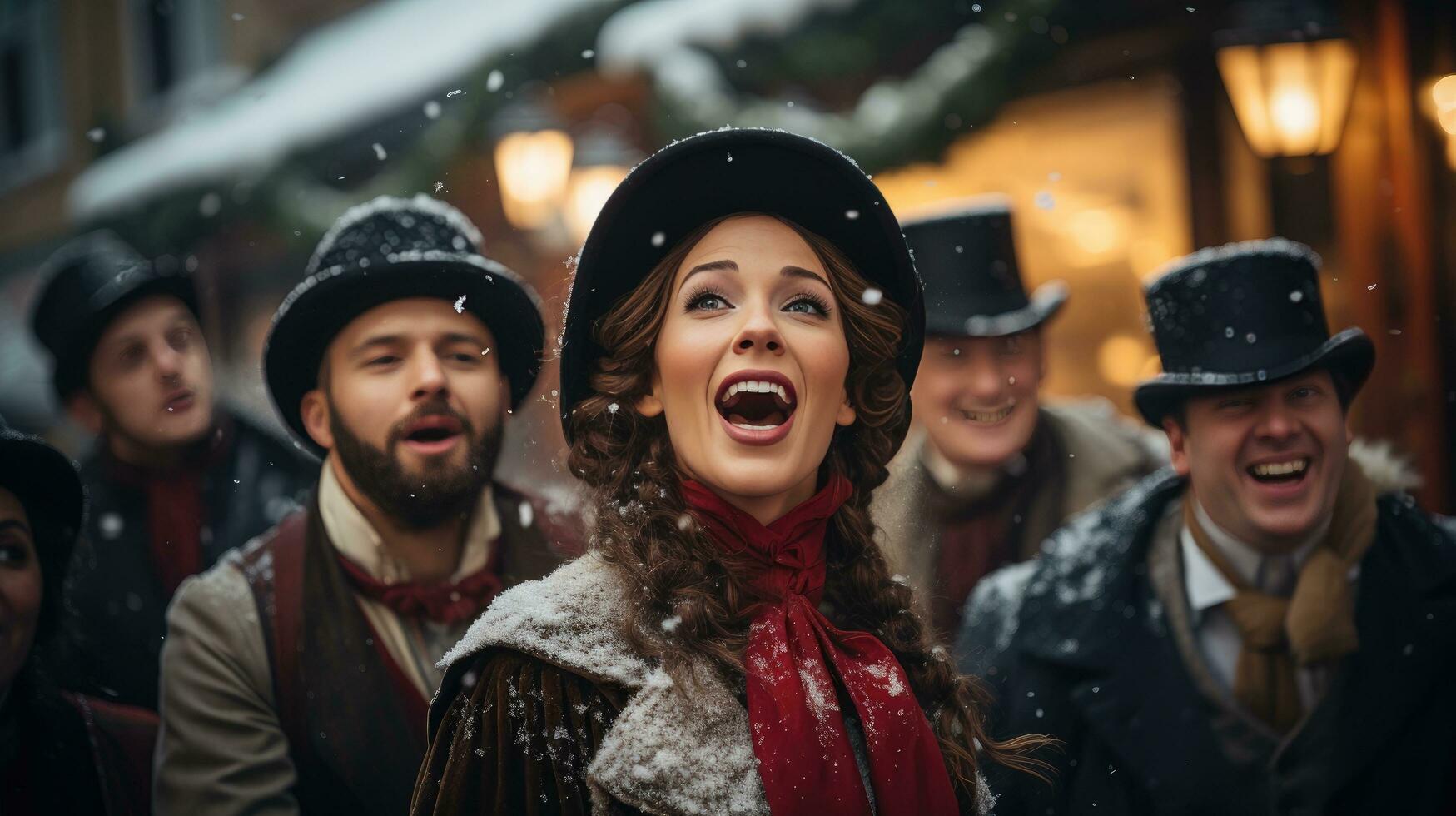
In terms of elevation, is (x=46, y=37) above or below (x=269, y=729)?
above

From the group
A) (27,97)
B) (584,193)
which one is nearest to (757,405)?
(584,193)

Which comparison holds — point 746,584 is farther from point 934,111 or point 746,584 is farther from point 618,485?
point 934,111

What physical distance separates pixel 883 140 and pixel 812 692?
2.26 m

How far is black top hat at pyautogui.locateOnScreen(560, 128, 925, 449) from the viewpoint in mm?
1944

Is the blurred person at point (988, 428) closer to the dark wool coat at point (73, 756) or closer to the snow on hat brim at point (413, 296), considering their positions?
the snow on hat brim at point (413, 296)

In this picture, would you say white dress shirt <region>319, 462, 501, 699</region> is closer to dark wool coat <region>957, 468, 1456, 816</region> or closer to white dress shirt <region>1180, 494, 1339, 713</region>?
dark wool coat <region>957, 468, 1456, 816</region>

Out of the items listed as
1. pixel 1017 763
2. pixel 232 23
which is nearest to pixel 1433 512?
pixel 1017 763

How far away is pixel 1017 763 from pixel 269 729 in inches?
Result: 61.9

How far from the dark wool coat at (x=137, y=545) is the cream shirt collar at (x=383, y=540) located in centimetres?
22

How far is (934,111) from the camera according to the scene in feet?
12.0

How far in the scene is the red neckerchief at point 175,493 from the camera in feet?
9.49

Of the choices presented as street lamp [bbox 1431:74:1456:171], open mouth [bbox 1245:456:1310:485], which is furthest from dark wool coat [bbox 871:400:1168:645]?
street lamp [bbox 1431:74:1456:171]

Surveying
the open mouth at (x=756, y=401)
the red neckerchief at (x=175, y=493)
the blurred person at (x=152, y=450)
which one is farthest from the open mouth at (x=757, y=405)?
the red neckerchief at (x=175, y=493)

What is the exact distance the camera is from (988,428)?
2854 millimetres
